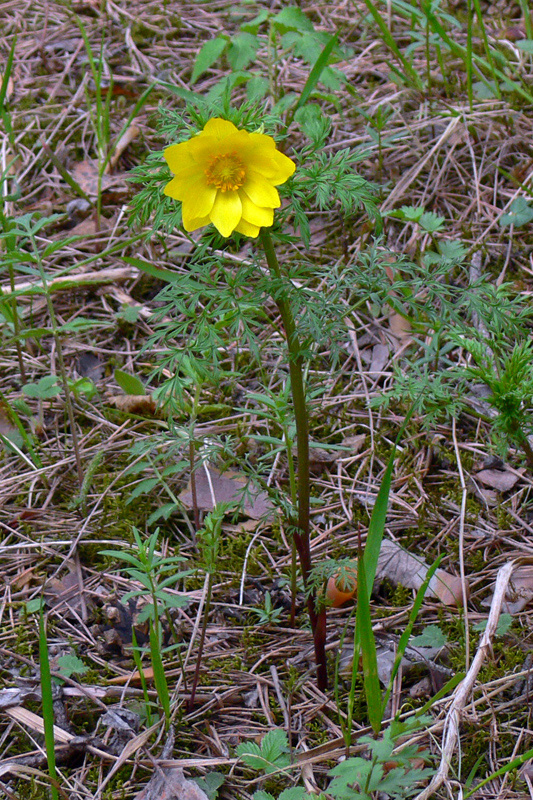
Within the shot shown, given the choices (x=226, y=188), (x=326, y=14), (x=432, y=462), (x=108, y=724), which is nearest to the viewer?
(x=226, y=188)

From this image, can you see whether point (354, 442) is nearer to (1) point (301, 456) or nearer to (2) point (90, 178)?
(1) point (301, 456)

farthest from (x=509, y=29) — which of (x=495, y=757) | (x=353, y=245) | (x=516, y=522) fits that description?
(x=495, y=757)

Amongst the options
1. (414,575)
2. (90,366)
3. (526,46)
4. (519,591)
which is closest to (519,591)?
(519,591)

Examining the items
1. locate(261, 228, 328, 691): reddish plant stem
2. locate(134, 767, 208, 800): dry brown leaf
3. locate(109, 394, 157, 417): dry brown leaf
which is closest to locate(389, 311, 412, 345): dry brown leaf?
locate(109, 394, 157, 417): dry brown leaf

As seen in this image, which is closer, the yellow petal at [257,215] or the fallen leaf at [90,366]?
the yellow petal at [257,215]

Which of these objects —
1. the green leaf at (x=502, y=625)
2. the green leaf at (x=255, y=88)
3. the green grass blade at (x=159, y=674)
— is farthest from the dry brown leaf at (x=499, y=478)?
the green leaf at (x=255, y=88)

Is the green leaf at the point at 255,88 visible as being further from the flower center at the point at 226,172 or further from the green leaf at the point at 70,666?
the green leaf at the point at 70,666

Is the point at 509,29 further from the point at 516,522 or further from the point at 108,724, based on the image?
the point at 108,724
